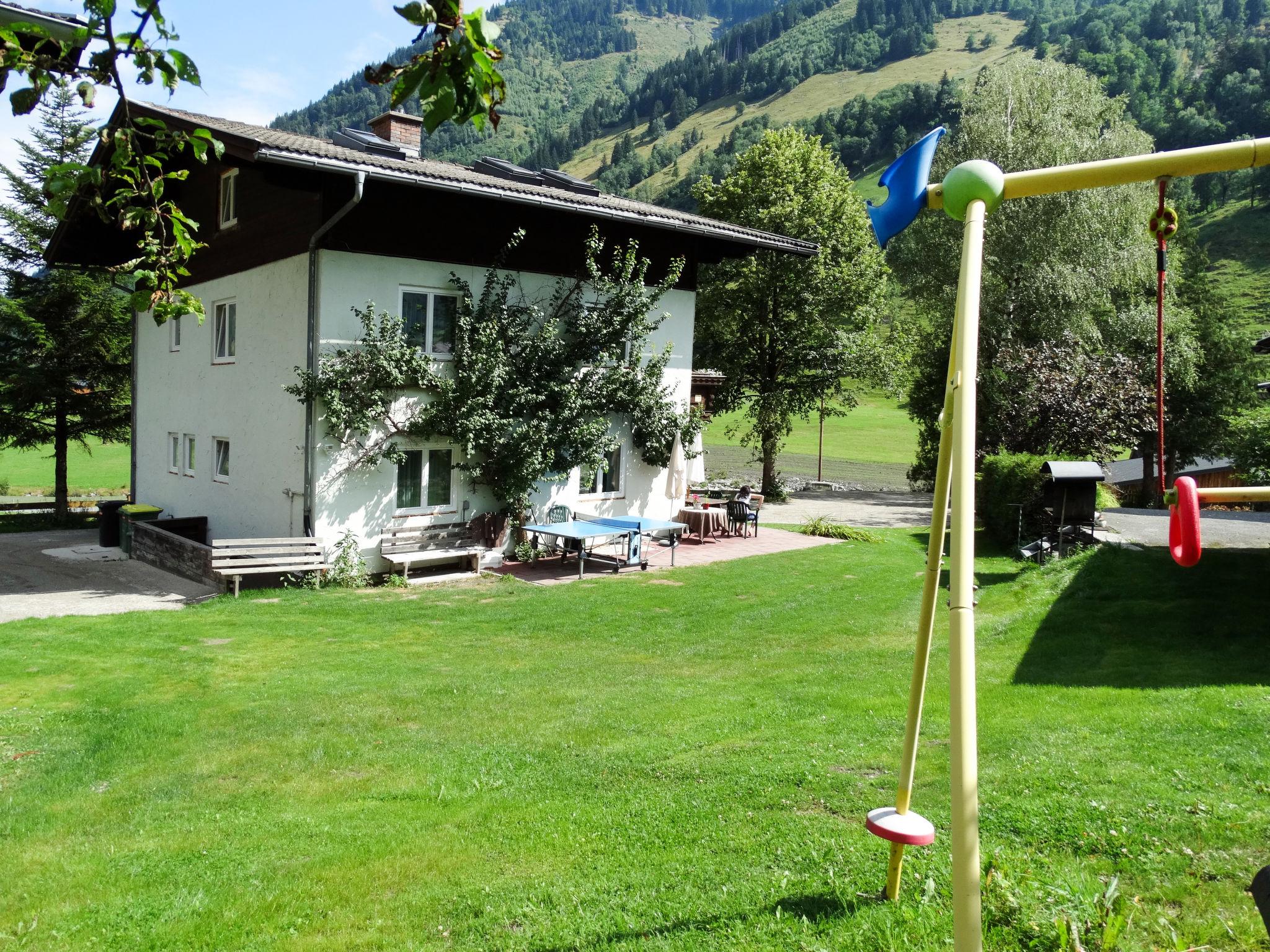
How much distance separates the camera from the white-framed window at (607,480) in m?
20.2

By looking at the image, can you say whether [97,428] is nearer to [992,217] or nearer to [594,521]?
[594,521]

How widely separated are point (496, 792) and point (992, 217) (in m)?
28.7

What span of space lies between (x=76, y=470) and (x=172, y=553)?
123 ft

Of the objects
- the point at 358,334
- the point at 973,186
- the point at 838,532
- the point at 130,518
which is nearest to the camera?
the point at 973,186

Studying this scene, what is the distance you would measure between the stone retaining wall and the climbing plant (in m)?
2.77

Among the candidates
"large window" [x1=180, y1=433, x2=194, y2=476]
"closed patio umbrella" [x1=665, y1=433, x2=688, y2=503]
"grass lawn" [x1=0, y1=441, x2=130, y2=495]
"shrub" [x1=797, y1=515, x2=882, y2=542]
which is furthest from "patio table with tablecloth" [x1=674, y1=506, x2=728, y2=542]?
"grass lawn" [x1=0, y1=441, x2=130, y2=495]

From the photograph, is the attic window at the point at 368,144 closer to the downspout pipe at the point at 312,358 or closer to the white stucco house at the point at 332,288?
the white stucco house at the point at 332,288

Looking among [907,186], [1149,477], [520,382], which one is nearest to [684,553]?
[520,382]

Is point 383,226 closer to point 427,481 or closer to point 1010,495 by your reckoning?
point 427,481

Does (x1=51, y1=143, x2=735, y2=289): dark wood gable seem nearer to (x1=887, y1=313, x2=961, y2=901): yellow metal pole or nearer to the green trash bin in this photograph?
the green trash bin

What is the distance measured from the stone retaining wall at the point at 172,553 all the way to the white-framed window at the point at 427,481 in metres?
3.29

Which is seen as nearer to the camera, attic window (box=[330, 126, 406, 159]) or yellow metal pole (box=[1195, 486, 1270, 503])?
yellow metal pole (box=[1195, 486, 1270, 503])

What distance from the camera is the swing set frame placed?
2.63 metres

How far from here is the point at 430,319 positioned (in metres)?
17.4
